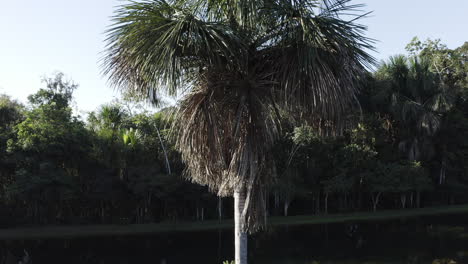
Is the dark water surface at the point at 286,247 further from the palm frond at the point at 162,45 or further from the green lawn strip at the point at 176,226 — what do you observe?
the palm frond at the point at 162,45

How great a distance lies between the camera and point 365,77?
227 inches

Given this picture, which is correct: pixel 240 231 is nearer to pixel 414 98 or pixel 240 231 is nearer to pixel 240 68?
pixel 240 68

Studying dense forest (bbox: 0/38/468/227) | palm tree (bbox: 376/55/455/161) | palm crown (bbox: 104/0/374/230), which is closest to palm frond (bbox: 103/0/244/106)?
palm crown (bbox: 104/0/374/230)

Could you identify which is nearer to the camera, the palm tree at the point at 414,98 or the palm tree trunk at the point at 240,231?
the palm tree trunk at the point at 240,231

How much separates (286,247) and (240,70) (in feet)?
38.6

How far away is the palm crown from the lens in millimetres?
5293

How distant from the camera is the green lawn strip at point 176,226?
22047 millimetres

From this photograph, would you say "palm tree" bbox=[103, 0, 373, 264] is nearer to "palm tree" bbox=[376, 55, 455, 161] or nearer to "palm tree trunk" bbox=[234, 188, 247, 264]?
"palm tree trunk" bbox=[234, 188, 247, 264]

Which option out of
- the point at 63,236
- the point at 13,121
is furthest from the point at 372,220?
the point at 13,121

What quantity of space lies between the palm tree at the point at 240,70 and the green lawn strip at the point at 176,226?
A: 17657 millimetres

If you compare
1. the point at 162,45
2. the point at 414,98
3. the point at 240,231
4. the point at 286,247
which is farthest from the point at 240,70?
the point at 414,98

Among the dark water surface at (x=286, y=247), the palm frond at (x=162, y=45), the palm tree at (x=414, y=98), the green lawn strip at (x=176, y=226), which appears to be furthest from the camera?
the palm tree at (x=414, y=98)

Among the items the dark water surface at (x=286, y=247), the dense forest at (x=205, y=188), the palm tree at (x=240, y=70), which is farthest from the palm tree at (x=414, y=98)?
the palm tree at (x=240, y=70)

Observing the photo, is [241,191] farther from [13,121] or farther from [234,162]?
[13,121]
